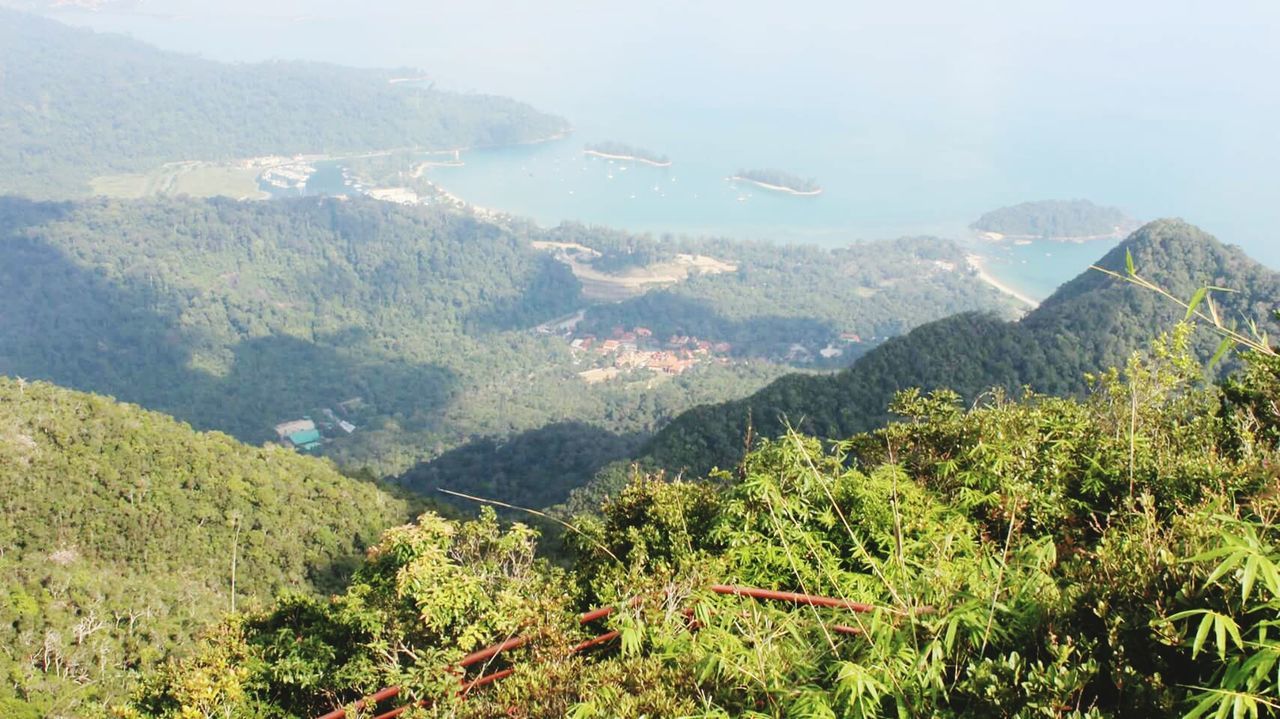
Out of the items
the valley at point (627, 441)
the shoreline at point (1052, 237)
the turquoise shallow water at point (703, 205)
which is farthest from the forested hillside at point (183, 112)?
the shoreline at point (1052, 237)

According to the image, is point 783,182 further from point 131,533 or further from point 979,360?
point 131,533

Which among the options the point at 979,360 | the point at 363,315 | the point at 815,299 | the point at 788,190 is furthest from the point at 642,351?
the point at 788,190

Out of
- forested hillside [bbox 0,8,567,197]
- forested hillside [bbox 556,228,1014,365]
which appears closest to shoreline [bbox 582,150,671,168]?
forested hillside [bbox 0,8,567,197]

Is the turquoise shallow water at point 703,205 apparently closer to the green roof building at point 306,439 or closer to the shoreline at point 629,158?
the shoreline at point 629,158

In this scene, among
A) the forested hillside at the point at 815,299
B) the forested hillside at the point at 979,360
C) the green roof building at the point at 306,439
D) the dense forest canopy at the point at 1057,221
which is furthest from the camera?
the dense forest canopy at the point at 1057,221

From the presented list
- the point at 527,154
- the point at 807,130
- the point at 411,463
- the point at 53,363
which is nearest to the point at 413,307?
the point at 53,363

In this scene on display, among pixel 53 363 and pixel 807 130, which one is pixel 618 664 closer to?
pixel 53 363
